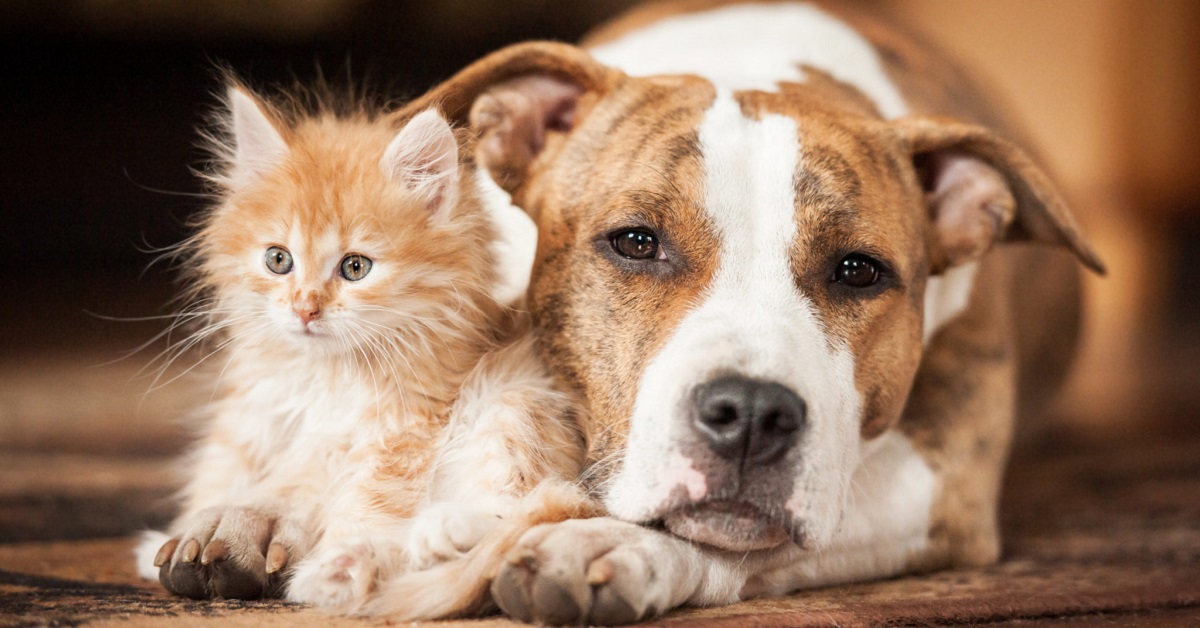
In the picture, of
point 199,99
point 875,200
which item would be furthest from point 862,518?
point 199,99

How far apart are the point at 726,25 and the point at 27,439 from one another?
2.16m

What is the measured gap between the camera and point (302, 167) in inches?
64.6

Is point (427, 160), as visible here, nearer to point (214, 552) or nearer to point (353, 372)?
point (353, 372)

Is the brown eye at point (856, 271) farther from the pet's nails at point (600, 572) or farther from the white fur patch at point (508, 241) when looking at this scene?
the pet's nails at point (600, 572)

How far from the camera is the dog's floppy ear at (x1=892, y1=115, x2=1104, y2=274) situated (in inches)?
83.3

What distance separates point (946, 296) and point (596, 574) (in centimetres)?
115

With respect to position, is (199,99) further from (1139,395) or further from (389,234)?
(1139,395)

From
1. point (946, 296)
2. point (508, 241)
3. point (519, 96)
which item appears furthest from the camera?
point (946, 296)

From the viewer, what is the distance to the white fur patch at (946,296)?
2.17 meters

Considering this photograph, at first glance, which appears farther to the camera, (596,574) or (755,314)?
(755,314)

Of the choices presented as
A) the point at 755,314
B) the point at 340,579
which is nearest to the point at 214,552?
the point at 340,579

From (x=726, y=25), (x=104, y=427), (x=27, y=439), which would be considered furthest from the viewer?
(x=104, y=427)

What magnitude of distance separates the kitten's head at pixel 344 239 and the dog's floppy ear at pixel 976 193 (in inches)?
35.4

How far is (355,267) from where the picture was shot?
1.60m
